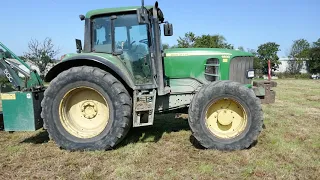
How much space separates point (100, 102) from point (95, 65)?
2.08ft

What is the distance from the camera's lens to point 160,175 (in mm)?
3938

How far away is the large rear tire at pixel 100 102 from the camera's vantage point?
482 cm

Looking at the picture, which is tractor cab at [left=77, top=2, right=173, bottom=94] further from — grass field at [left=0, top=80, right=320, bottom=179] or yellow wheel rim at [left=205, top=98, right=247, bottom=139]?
grass field at [left=0, top=80, right=320, bottom=179]

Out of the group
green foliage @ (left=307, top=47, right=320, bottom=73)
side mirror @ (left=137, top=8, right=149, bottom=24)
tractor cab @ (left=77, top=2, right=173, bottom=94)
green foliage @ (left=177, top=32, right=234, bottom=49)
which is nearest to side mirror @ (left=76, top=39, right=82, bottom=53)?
tractor cab @ (left=77, top=2, right=173, bottom=94)

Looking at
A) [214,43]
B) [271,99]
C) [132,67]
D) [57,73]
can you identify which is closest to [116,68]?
[132,67]

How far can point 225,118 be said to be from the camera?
201 inches

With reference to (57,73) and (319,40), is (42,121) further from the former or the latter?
(319,40)

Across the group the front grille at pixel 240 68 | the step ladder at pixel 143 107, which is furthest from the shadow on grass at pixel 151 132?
the front grille at pixel 240 68

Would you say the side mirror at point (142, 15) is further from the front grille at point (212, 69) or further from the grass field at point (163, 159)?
the grass field at point (163, 159)

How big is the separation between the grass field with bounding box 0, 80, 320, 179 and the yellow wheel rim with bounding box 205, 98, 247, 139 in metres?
0.41

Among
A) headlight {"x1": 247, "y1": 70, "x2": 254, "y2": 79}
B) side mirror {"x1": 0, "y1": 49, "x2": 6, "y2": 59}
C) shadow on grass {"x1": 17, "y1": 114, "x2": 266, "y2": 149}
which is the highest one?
side mirror {"x1": 0, "y1": 49, "x2": 6, "y2": 59}

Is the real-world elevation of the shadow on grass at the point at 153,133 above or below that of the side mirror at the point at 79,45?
below

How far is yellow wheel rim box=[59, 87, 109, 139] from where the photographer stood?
5.11m

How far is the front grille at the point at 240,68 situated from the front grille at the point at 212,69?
29 centimetres
